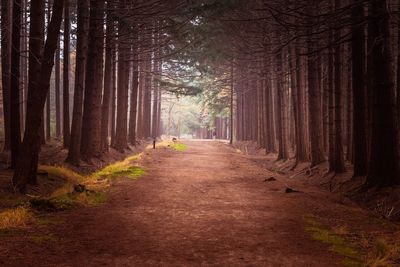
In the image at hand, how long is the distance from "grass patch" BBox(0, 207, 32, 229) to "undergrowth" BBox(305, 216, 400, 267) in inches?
174

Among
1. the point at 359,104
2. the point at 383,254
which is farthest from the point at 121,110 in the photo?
the point at 383,254

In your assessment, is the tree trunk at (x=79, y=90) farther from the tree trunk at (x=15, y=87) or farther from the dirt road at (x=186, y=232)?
the dirt road at (x=186, y=232)

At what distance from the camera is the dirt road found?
Result: 518cm

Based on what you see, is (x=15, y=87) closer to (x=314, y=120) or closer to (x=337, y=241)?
(x=337, y=241)

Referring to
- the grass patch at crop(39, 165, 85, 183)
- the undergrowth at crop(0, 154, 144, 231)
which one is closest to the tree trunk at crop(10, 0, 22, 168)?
the grass patch at crop(39, 165, 85, 183)

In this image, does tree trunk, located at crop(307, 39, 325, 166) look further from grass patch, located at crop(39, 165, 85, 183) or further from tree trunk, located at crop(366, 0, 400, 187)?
grass patch, located at crop(39, 165, 85, 183)

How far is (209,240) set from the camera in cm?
606

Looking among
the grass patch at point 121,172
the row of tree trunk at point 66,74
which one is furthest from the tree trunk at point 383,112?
the row of tree trunk at point 66,74

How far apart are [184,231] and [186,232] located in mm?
70

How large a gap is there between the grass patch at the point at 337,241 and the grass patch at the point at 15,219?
4.42m

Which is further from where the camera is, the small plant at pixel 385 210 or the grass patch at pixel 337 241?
the small plant at pixel 385 210

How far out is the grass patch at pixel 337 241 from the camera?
17.2ft

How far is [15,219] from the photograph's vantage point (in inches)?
267

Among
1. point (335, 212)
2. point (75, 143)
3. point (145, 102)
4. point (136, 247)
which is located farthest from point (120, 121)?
point (136, 247)
